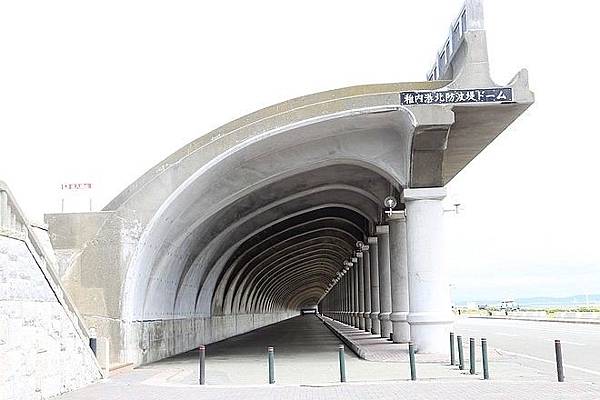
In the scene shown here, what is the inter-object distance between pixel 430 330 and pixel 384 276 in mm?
12831

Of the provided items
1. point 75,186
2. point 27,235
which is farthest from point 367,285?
point 27,235

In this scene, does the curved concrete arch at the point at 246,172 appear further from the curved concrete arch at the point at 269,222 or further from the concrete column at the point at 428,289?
the curved concrete arch at the point at 269,222

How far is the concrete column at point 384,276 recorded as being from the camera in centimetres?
3394

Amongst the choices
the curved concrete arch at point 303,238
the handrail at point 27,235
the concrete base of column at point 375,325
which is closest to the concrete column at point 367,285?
the curved concrete arch at point 303,238

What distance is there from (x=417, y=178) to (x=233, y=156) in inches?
210

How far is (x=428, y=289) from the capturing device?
2202 cm

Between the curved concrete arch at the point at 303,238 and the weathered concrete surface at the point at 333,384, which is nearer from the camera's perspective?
the weathered concrete surface at the point at 333,384

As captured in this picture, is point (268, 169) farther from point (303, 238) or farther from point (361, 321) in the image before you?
point (361, 321)

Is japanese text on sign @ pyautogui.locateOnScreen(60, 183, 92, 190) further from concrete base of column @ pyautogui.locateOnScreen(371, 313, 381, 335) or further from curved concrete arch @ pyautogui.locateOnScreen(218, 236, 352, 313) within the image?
concrete base of column @ pyautogui.locateOnScreen(371, 313, 381, 335)

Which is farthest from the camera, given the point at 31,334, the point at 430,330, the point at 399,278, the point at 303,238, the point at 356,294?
the point at 356,294

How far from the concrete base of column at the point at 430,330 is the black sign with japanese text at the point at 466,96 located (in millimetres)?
5913

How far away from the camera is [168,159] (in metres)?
21.6

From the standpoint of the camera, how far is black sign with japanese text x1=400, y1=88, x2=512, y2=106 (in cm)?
2025

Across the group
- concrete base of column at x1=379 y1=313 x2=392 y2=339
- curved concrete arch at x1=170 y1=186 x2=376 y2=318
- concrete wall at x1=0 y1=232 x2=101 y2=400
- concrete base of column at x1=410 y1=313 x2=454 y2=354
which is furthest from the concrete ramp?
concrete base of column at x1=379 y1=313 x2=392 y2=339
